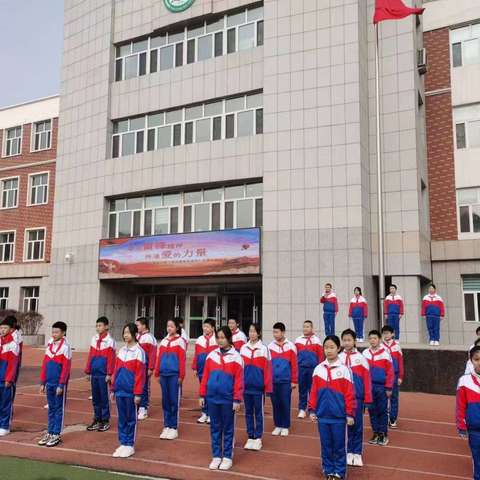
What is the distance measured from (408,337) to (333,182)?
5.69 m

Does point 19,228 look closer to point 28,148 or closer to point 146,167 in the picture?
point 28,148

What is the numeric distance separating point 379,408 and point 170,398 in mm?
3201

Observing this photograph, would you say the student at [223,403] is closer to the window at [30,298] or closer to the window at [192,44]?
the window at [192,44]

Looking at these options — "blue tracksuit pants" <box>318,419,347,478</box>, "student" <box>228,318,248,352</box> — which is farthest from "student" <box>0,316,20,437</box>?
"blue tracksuit pants" <box>318,419,347,478</box>

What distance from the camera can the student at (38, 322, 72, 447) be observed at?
817 cm

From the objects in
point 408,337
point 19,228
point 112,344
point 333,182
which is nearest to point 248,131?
point 333,182

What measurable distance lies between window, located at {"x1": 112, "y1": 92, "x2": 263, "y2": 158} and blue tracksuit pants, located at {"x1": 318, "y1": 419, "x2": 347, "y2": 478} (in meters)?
15.4

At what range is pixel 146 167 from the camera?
22.4m

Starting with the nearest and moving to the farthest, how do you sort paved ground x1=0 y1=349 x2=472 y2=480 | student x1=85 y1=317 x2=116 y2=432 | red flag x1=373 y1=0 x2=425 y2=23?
paved ground x1=0 y1=349 x2=472 y2=480, student x1=85 y1=317 x2=116 y2=432, red flag x1=373 y1=0 x2=425 y2=23

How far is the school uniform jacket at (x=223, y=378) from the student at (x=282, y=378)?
145 cm

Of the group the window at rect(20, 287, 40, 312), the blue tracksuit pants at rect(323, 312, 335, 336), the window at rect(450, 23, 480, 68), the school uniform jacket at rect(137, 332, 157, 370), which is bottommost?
the school uniform jacket at rect(137, 332, 157, 370)

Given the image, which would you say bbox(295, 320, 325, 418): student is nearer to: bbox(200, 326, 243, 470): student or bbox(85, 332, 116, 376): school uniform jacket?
bbox(200, 326, 243, 470): student

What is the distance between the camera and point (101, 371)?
342 inches

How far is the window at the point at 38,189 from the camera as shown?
28.7 meters
